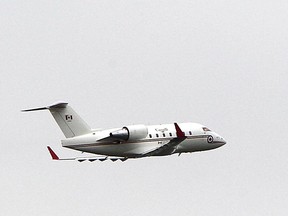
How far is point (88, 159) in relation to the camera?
9419 cm

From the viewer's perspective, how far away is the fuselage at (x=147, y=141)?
88938 mm

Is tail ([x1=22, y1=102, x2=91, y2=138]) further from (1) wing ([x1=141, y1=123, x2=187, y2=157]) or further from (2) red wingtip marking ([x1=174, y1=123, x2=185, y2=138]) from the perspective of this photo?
(2) red wingtip marking ([x1=174, y1=123, x2=185, y2=138])

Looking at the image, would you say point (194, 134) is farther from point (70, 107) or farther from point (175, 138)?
point (70, 107)

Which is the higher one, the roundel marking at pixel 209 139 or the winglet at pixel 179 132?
the winglet at pixel 179 132

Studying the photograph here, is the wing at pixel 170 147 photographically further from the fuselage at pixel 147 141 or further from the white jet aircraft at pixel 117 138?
the fuselage at pixel 147 141

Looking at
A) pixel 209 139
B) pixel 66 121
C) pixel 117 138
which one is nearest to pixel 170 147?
pixel 117 138

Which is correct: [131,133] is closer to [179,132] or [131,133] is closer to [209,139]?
[179,132]

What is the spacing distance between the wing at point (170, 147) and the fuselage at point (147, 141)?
0.27m

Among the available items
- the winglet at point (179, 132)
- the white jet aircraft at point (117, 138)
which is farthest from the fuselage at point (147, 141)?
the winglet at point (179, 132)

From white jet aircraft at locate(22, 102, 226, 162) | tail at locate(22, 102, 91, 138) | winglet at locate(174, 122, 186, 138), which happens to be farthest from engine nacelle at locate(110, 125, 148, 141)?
winglet at locate(174, 122, 186, 138)

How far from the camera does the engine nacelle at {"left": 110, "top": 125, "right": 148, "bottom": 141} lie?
293 ft

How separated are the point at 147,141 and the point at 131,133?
3.09 meters

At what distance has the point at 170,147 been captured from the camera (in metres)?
92.1

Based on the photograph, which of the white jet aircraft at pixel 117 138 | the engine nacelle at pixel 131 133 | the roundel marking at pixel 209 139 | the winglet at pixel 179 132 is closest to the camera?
the white jet aircraft at pixel 117 138
